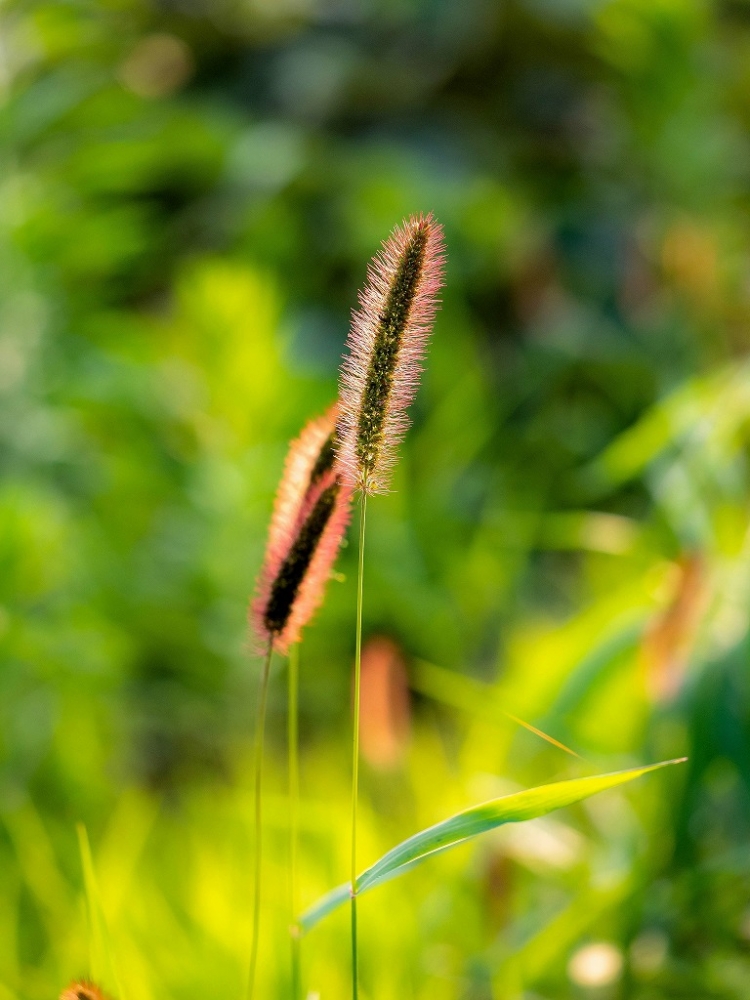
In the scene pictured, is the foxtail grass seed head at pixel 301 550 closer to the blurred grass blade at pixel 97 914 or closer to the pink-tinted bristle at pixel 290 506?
the pink-tinted bristle at pixel 290 506

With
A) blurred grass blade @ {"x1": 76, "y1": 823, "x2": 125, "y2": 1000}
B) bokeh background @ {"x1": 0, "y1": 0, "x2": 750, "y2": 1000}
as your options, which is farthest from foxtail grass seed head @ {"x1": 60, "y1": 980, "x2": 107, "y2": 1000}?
bokeh background @ {"x1": 0, "y1": 0, "x2": 750, "y2": 1000}

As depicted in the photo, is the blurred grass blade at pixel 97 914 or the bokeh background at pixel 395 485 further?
the bokeh background at pixel 395 485

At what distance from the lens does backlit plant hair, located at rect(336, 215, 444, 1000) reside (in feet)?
1.39

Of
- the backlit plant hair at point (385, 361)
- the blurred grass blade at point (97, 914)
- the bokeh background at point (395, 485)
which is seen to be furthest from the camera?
the bokeh background at point (395, 485)

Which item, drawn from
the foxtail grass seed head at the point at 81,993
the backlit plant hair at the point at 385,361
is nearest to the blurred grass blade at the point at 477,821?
the backlit plant hair at the point at 385,361

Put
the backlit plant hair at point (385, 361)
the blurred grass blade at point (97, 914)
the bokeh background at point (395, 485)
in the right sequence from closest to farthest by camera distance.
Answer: the backlit plant hair at point (385, 361) < the blurred grass blade at point (97, 914) < the bokeh background at point (395, 485)

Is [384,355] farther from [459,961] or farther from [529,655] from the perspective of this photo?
[529,655]

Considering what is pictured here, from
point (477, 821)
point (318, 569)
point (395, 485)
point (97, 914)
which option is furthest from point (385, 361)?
point (395, 485)

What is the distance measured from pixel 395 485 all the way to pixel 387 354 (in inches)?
44.6

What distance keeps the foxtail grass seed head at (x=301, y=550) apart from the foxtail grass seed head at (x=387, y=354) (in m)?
0.02

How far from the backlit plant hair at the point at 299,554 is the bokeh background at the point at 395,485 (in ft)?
0.79

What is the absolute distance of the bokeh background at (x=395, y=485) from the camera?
0.86m

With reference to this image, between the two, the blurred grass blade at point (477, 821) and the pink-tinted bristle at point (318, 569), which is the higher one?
the pink-tinted bristle at point (318, 569)

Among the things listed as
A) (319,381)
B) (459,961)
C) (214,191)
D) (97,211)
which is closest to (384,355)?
(459,961)
